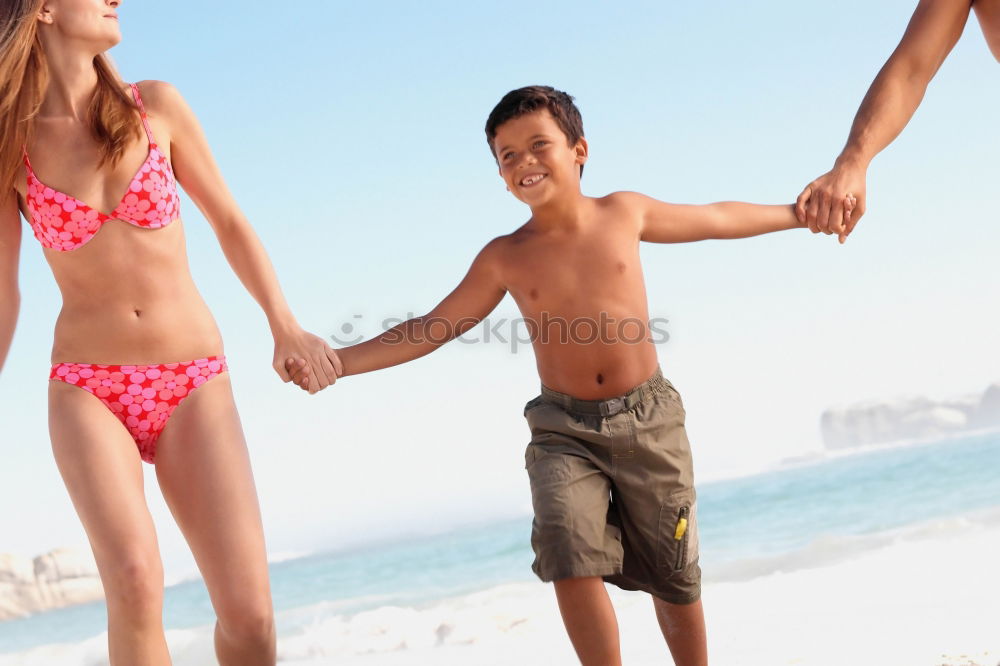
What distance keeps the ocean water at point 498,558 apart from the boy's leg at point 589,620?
26.3 ft

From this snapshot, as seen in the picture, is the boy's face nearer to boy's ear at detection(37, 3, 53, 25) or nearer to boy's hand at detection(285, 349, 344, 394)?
boy's hand at detection(285, 349, 344, 394)

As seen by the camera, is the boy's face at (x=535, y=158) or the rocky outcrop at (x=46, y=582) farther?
the rocky outcrop at (x=46, y=582)

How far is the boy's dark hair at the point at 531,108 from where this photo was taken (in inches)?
147

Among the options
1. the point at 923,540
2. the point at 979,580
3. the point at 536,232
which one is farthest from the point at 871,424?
the point at 536,232

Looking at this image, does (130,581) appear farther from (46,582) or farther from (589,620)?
(46,582)

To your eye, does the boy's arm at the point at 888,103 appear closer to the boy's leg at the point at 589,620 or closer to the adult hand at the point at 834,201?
the adult hand at the point at 834,201

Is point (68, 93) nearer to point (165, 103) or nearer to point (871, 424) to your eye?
point (165, 103)

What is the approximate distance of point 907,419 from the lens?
85.8 ft

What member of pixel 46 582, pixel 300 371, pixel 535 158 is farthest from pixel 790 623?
pixel 46 582

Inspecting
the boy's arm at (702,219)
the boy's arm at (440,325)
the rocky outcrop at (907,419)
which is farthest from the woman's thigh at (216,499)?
the rocky outcrop at (907,419)

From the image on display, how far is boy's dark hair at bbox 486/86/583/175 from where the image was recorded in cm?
374

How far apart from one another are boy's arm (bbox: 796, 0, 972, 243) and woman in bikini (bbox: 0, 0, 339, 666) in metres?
2.16

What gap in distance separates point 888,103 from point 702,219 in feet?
2.47

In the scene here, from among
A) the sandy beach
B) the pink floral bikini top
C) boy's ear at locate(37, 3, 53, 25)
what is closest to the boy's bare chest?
the pink floral bikini top
